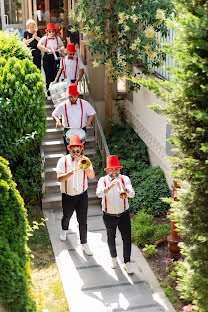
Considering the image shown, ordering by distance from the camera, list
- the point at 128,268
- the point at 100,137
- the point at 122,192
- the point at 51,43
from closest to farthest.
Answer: the point at 122,192 < the point at 128,268 < the point at 100,137 < the point at 51,43

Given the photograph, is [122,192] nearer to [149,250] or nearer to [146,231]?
[149,250]

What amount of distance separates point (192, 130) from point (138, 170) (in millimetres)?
5371

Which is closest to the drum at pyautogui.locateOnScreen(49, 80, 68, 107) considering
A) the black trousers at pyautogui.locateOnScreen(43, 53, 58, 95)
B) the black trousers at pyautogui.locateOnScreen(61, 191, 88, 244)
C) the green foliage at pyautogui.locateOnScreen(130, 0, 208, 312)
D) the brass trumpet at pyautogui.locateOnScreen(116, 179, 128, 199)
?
the black trousers at pyautogui.locateOnScreen(43, 53, 58, 95)

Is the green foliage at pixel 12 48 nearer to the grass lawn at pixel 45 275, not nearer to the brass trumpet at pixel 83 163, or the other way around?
the grass lawn at pixel 45 275

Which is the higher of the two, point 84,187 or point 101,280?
point 84,187

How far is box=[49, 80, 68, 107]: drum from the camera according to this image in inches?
479

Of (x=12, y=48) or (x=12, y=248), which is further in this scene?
(x=12, y=48)

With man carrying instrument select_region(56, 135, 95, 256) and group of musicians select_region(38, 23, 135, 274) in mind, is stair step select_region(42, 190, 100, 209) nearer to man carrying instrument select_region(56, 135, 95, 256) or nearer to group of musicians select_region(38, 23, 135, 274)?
group of musicians select_region(38, 23, 135, 274)

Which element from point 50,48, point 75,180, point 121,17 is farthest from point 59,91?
point 75,180

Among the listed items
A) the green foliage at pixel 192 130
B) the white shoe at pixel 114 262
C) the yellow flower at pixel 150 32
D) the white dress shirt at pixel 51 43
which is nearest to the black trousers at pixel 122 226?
the white shoe at pixel 114 262

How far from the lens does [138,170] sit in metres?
12.0

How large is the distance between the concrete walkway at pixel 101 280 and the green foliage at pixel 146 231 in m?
0.18

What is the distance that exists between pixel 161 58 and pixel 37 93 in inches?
105

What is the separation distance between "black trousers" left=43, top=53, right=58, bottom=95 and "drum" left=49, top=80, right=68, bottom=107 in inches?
40.0
